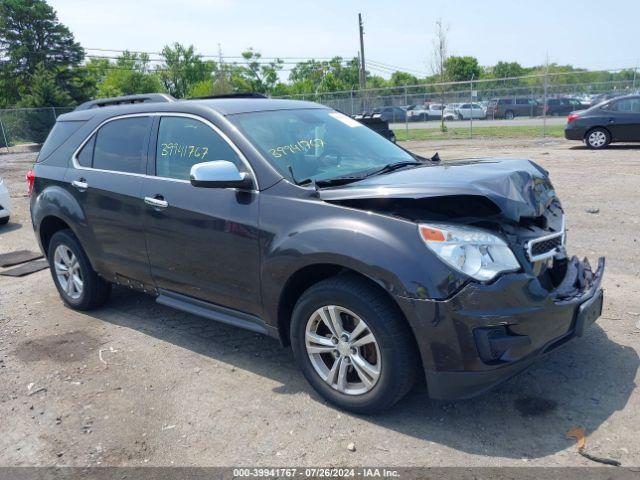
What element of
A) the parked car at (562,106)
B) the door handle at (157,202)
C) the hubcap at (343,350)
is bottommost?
the hubcap at (343,350)

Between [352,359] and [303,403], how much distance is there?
0.50m

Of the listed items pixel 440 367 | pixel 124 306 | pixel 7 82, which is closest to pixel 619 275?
pixel 440 367

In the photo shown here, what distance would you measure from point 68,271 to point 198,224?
2179mm

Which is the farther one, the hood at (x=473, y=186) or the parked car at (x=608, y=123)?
the parked car at (x=608, y=123)

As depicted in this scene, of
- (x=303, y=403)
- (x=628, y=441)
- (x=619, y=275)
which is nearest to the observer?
(x=628, y=441)

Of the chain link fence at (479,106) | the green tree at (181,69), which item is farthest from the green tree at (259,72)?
the chain link fence at (479,106)

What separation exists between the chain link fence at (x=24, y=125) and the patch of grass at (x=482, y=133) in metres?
19.0

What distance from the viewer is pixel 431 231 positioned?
2943mm

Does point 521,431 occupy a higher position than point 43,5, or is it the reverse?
point 43,5

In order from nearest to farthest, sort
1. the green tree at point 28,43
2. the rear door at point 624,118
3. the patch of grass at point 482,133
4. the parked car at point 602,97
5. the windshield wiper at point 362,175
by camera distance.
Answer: the windshield wiper at point 362,175 < the rear door at point 624,118 < the patch of grass at point 482,133 < the parked car at point 602,97 < the green tree at point 28,43

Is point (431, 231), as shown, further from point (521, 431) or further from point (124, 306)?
point (124, 306)

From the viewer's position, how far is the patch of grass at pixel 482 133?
74.4ft

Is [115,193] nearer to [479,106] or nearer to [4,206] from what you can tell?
[4,206]

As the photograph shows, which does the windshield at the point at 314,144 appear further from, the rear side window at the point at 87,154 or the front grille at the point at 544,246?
the rear side window at the point at 87,154
